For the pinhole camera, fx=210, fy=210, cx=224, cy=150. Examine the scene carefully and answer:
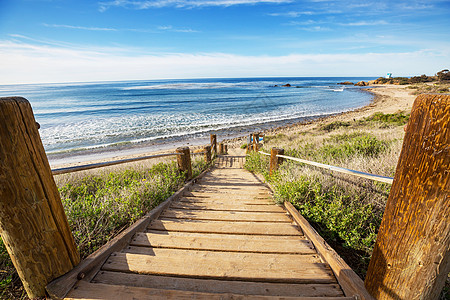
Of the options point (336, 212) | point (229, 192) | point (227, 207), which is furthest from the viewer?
point (229, 192)

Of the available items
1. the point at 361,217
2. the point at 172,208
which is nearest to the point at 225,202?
the point at 172,208

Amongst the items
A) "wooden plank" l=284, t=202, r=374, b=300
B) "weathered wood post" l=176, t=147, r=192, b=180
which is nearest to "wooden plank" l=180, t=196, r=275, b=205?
"weathered wood post" l=176, t=147, r=192, b=180

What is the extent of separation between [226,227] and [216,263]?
86cm

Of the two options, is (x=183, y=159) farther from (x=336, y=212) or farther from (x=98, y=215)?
(x=336, y=212)

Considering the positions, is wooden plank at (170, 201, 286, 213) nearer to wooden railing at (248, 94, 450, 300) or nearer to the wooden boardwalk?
the wooden boardwalk

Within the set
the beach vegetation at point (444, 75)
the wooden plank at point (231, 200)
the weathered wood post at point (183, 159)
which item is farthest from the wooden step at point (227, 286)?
the beach vegetation at point (444, 75)

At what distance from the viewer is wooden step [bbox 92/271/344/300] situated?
1.83m

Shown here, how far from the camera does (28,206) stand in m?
1.66

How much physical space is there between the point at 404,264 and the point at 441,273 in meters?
0.19

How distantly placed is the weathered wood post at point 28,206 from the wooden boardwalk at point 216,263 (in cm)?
34

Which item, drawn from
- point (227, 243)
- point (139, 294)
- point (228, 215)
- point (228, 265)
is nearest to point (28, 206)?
point (139, 294)

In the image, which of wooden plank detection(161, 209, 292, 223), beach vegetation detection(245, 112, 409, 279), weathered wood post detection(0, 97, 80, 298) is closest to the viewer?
weathered wood post detection(0, 97, 80, 298)

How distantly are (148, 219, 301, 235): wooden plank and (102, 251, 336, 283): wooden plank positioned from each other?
54 cm

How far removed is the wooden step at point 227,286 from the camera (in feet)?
6.01
